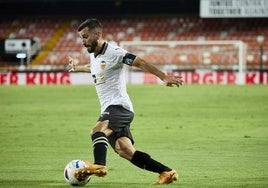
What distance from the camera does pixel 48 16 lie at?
53562mm

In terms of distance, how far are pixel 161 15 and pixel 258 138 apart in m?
34.6

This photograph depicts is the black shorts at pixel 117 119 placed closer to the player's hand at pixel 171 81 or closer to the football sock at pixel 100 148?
the football sock at pixel 100 148

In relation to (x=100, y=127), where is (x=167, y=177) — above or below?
below

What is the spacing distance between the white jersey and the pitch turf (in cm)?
110

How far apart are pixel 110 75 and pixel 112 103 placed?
363 mm

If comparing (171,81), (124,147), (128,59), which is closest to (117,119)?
(124,147)

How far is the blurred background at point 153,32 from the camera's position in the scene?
138 ft

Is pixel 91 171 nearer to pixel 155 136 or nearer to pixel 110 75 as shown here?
pixel 110 75

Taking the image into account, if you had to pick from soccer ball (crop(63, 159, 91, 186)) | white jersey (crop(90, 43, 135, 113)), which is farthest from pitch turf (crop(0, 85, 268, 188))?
white jersey (crop(90, 43, 135, 113))

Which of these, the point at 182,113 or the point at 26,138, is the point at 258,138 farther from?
the point at 182,113

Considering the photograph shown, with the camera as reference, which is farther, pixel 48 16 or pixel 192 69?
pixel 48 16

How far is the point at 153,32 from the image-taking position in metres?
48.9

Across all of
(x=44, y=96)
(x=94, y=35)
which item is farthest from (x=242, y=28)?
(x=94, y=35)

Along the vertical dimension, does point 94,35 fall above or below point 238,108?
above
